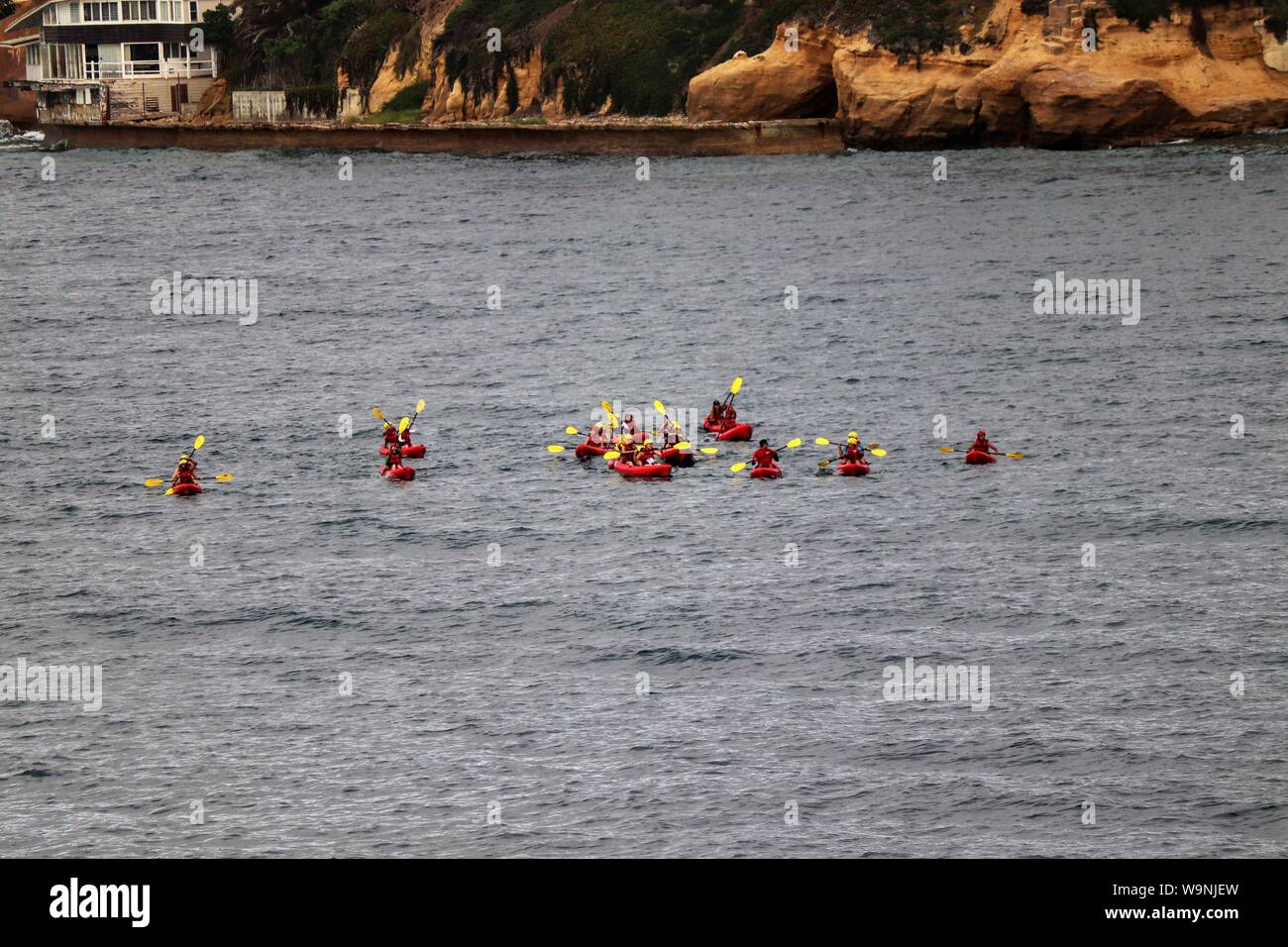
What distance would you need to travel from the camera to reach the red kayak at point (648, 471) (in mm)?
A: 60531

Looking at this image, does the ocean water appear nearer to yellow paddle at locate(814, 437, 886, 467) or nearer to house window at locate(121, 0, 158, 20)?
yellow paddle at locate(814, 437, 886, 467)

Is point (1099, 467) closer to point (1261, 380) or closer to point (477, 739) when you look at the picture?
point (1261, 380)

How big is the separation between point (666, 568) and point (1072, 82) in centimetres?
8515

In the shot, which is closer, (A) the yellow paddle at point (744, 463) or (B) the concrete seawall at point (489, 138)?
(A) the yellow paddle at point (744, 463)

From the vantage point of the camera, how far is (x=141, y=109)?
18412 centimetres

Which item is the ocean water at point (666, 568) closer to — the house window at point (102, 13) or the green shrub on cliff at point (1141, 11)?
the green shrub on cliff at point (1141, 11)

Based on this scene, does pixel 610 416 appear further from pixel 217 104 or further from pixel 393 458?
pixel 217 104

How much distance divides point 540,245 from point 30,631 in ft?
230

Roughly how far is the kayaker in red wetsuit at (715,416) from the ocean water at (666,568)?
2.27 metres

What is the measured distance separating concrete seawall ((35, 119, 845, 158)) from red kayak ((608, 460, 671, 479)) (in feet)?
286

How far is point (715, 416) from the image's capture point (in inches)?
2591

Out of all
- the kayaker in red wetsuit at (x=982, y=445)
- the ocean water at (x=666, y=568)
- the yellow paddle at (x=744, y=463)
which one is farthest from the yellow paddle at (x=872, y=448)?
the kayaker in red wetsuit at (x=982, y=445)

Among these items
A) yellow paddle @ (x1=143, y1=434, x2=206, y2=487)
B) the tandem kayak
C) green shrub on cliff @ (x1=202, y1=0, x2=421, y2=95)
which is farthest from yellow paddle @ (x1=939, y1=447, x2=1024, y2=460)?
green shrub on cliff @ (x1=202, y1=0, x2=421, y2=95)

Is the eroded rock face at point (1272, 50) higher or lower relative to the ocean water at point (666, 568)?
higher
